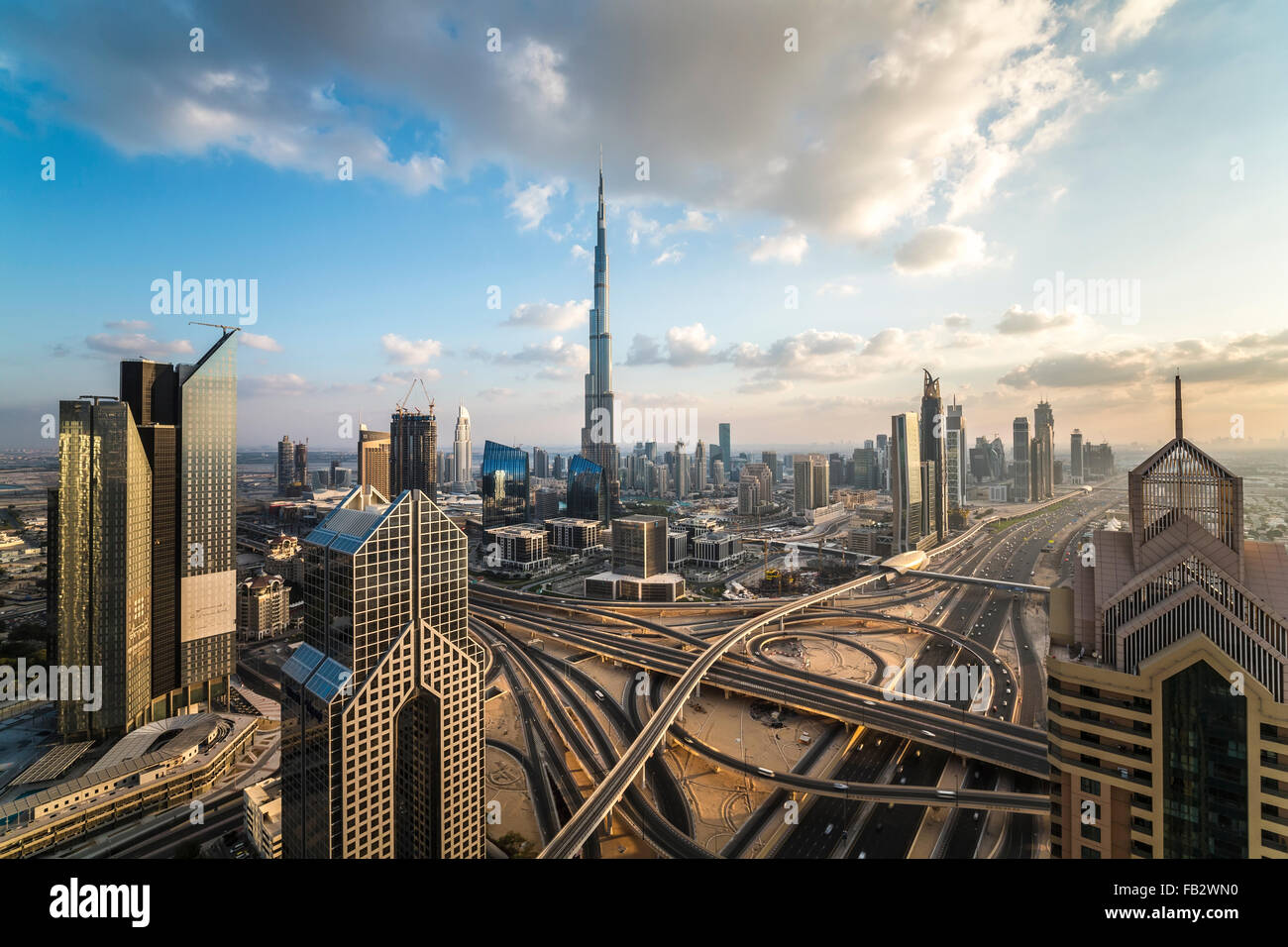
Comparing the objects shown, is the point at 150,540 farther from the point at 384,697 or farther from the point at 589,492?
the point at 589,492

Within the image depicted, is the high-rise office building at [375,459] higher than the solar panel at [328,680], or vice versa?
the high-rise office building at [375,459]

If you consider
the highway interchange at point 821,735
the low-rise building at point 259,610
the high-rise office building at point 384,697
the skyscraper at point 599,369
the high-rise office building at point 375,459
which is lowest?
the highway interchange at point 821,735

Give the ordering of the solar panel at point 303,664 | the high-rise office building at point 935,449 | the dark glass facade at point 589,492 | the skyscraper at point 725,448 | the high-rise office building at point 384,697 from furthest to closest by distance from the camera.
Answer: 1. the skyscraper at point 725,448
2. the dark glass facade at point 589,492
3. the high-rise office building at point 935,449
4. the solar panel at point 303,664
5. the high-rise office building at point 384,697

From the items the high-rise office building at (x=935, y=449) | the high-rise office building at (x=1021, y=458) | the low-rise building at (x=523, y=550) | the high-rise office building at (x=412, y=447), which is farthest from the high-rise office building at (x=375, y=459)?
the high-rise office building at (x=1021, y=458)

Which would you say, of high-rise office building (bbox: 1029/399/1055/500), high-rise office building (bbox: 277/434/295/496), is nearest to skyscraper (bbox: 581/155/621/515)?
high-rise office building (bbox: 277/434/295/496)

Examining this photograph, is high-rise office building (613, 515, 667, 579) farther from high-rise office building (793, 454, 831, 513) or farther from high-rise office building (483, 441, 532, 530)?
high-rise office building (793, 454, 831, 513)

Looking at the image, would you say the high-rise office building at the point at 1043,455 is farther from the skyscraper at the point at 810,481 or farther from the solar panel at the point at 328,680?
the solar panel at the point at 328,680
